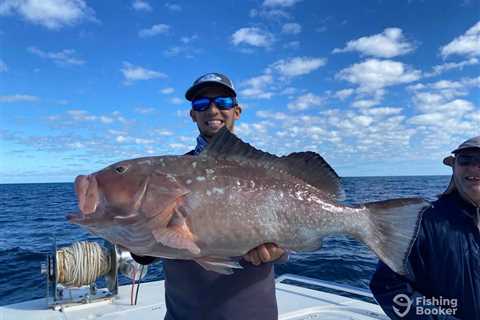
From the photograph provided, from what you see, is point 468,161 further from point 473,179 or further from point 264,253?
point 264,253

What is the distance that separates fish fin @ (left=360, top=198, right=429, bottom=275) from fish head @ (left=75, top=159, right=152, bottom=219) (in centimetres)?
157

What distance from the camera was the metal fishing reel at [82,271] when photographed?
Answer: 4.57 meters

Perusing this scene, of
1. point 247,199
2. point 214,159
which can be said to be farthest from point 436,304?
point 214,159

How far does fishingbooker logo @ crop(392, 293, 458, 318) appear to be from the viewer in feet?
10.7

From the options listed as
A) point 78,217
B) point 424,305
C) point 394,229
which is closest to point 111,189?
point 78,217

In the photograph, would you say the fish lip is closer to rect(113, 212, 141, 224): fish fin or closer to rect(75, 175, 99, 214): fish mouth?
rect(75, 175, 99, 214): fish mouth

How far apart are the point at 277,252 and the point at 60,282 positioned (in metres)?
3.52

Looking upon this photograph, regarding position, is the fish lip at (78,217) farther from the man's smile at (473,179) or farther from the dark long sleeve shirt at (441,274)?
the man's smile at (473,179)

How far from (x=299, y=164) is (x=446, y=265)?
185cm

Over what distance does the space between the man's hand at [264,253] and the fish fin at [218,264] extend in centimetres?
15

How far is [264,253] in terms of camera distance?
240cm

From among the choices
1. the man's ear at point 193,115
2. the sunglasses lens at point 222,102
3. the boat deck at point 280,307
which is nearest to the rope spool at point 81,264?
the boat deck at point 280,307

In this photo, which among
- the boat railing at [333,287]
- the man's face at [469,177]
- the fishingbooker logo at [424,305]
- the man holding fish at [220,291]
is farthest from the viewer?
the boat railing at [333,287]

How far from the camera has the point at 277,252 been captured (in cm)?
243
